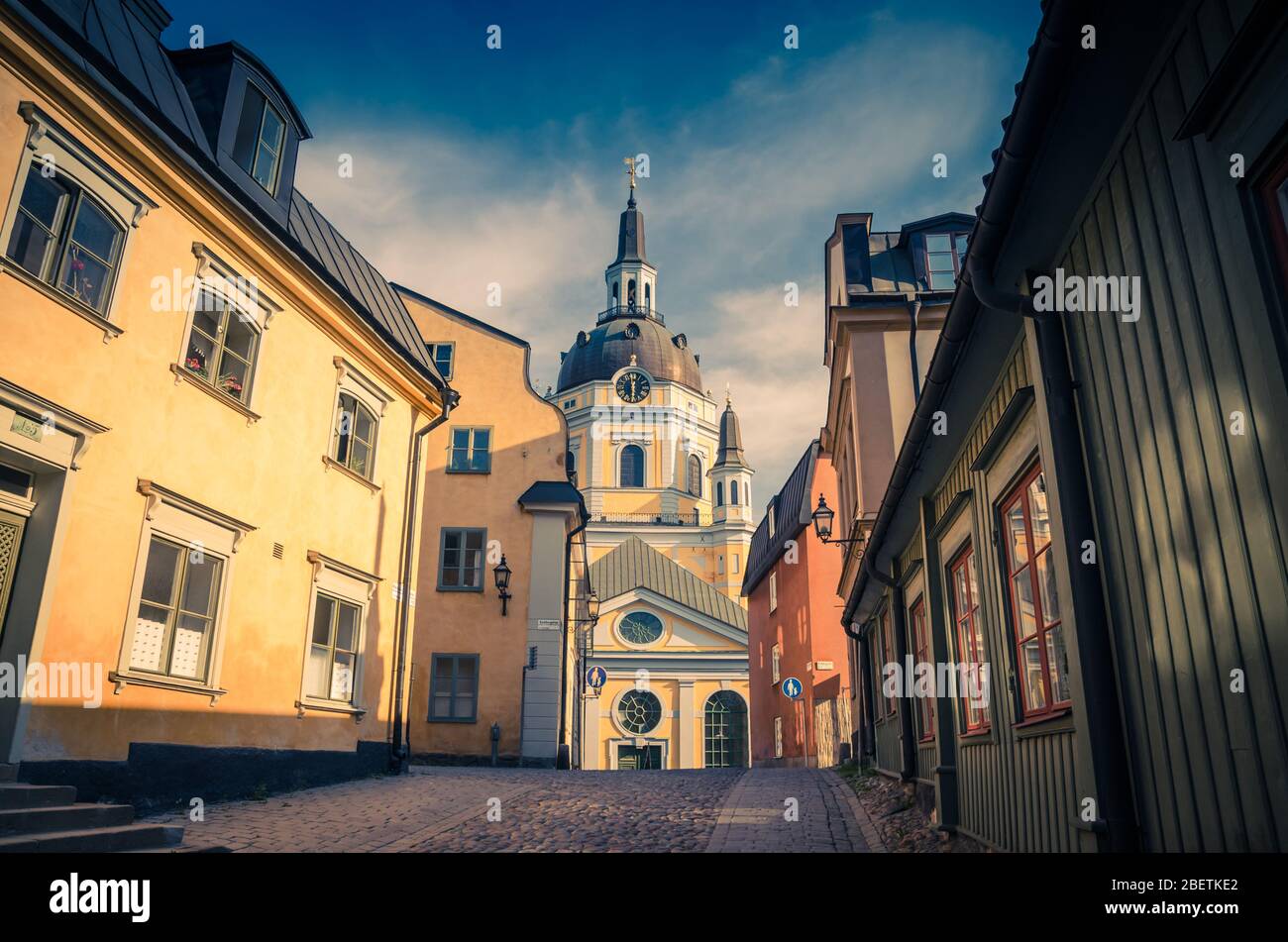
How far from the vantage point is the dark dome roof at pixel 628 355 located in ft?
225

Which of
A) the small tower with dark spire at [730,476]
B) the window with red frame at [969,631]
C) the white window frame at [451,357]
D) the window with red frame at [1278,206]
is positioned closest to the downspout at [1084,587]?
the window with red frame at [1278,206]

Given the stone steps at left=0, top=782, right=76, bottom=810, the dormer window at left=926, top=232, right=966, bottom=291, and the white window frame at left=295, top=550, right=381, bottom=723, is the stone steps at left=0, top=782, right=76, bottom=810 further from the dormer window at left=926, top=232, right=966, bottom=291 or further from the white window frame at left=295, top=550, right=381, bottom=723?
the dormer window at left=926, top=232, right=966, bottom=291

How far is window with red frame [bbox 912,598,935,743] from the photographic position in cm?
971

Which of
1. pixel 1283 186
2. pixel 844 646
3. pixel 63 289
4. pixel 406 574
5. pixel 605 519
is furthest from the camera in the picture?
pixel 605 519

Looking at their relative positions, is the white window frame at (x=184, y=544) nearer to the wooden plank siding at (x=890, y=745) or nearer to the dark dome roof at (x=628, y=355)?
the wooden plank siding at (x=890, y=745)

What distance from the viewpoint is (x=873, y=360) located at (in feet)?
53.1

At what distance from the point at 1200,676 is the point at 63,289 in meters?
8.49

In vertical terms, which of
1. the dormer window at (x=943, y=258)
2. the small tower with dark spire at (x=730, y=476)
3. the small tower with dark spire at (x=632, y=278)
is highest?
the small tower with dark spire at (x=632, y=278)

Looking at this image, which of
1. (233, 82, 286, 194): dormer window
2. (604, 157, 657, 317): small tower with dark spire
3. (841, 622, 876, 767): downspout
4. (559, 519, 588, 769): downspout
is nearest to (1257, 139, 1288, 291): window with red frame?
(233, 82, 286, 194): dormer window

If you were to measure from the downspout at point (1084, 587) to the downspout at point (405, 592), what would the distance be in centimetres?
1136

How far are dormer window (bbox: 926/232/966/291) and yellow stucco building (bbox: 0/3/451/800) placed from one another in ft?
30.5
